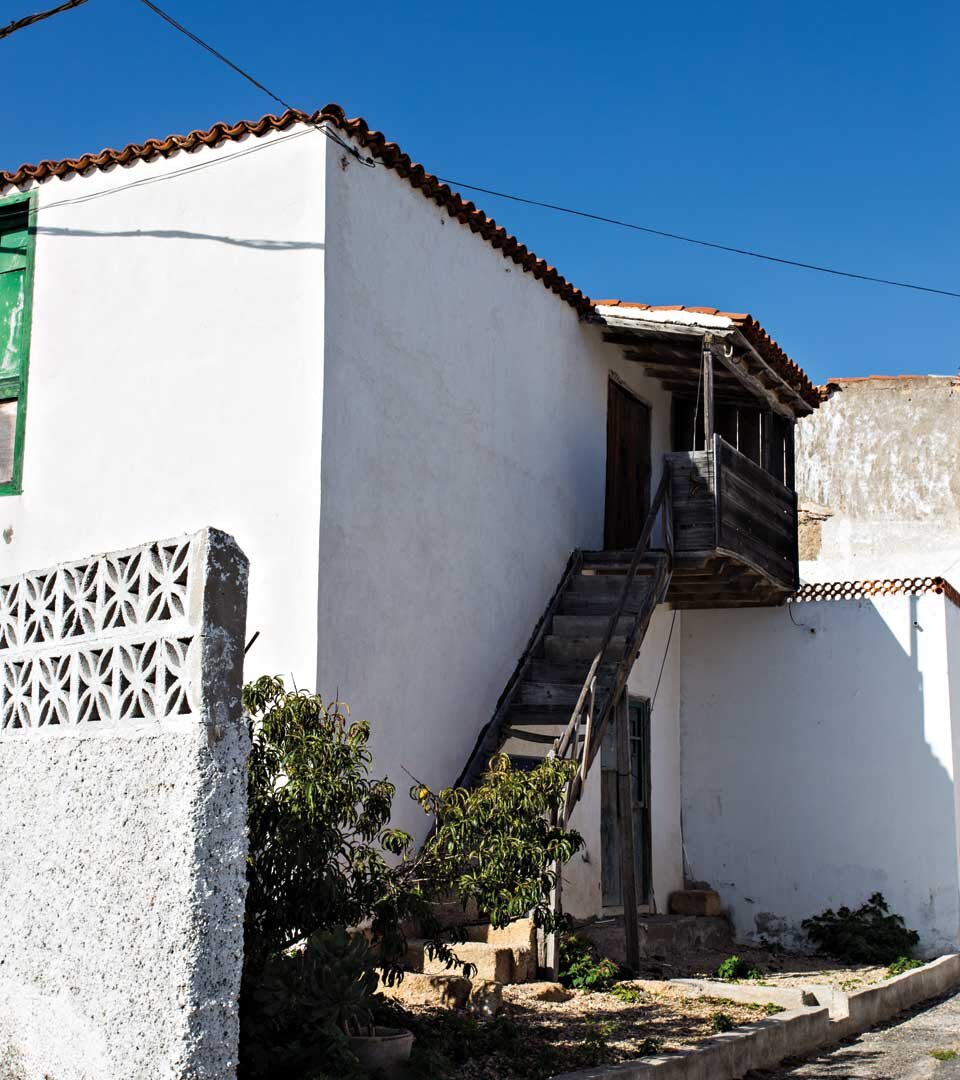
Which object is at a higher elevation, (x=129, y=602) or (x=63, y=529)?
(x=63, y=529)

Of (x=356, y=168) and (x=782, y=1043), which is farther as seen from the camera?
(x=356, y=168)

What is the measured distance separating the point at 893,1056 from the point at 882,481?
44.1 ft

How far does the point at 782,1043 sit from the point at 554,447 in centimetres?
603

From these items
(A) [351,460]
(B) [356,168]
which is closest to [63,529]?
(A) [351,460]

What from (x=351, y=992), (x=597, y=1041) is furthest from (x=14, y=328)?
(x=597, y=1041)

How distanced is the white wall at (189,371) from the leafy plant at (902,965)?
21.6 feet

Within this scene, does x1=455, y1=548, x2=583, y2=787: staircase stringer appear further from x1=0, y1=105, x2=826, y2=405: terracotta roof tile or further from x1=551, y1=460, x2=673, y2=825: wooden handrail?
x1=0, y1=105, x2=826, y2=405: terracotta roof tile

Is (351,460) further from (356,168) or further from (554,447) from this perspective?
(554,447)

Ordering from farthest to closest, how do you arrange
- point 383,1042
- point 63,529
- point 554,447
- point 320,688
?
point 554,447 → point 63,529 → point 320,688 → point 383,1042

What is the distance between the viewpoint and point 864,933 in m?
13.0

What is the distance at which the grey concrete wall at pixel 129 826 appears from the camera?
497 cm

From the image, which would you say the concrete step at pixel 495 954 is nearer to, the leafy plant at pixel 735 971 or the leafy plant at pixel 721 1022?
the leafy plant at pixel 721 1022

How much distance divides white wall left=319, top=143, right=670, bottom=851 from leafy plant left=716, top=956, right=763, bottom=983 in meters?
2.84

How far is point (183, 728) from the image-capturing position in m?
5.11
